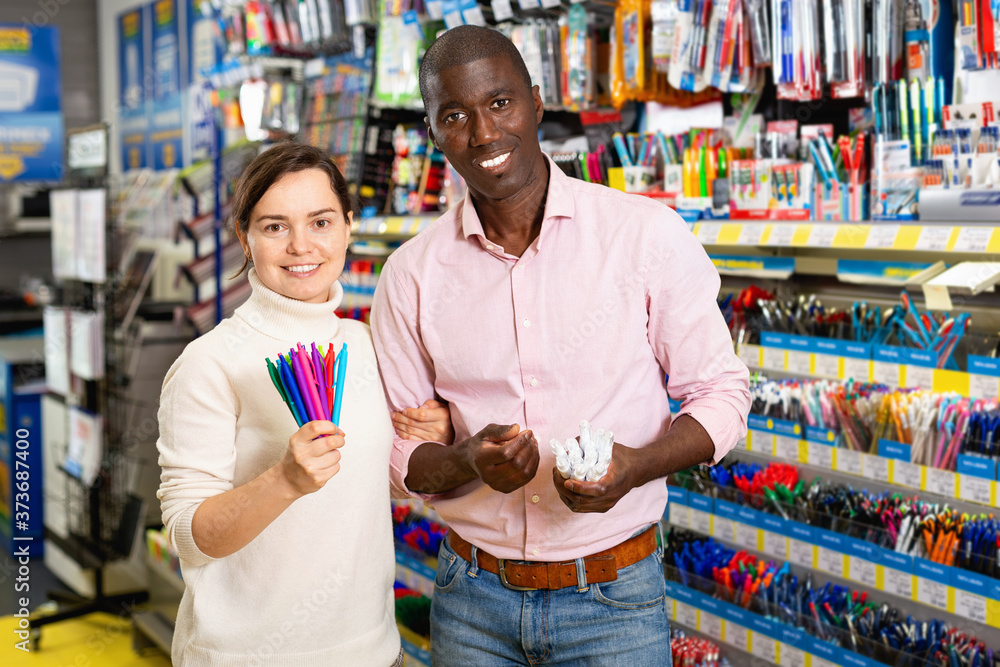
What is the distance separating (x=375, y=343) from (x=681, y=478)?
1305 mm

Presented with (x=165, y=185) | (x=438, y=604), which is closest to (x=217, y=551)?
(x=438, y=604)

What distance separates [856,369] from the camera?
7.84ft

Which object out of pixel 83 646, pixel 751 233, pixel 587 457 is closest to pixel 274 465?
pixel 587 457

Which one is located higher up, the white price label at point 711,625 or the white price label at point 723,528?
the white price label at point 723,528

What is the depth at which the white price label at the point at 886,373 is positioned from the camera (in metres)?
2.32

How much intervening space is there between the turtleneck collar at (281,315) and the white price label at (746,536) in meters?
1.51

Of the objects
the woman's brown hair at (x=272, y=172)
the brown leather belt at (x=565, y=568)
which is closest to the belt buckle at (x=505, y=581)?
the brown leather belt at (x=565, y=568)

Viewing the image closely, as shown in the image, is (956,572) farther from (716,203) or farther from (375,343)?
(375,343)

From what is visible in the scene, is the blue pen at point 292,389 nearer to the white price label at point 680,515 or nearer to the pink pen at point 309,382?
the pink pen at point 309,382

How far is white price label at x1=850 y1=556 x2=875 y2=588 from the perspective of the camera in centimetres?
234

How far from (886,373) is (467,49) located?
1400 millimetres

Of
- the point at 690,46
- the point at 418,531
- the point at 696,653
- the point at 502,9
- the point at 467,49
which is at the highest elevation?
the point at 502,9

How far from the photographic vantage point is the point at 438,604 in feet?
6.00

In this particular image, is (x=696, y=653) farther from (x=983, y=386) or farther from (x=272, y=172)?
(x=272, y=172)
